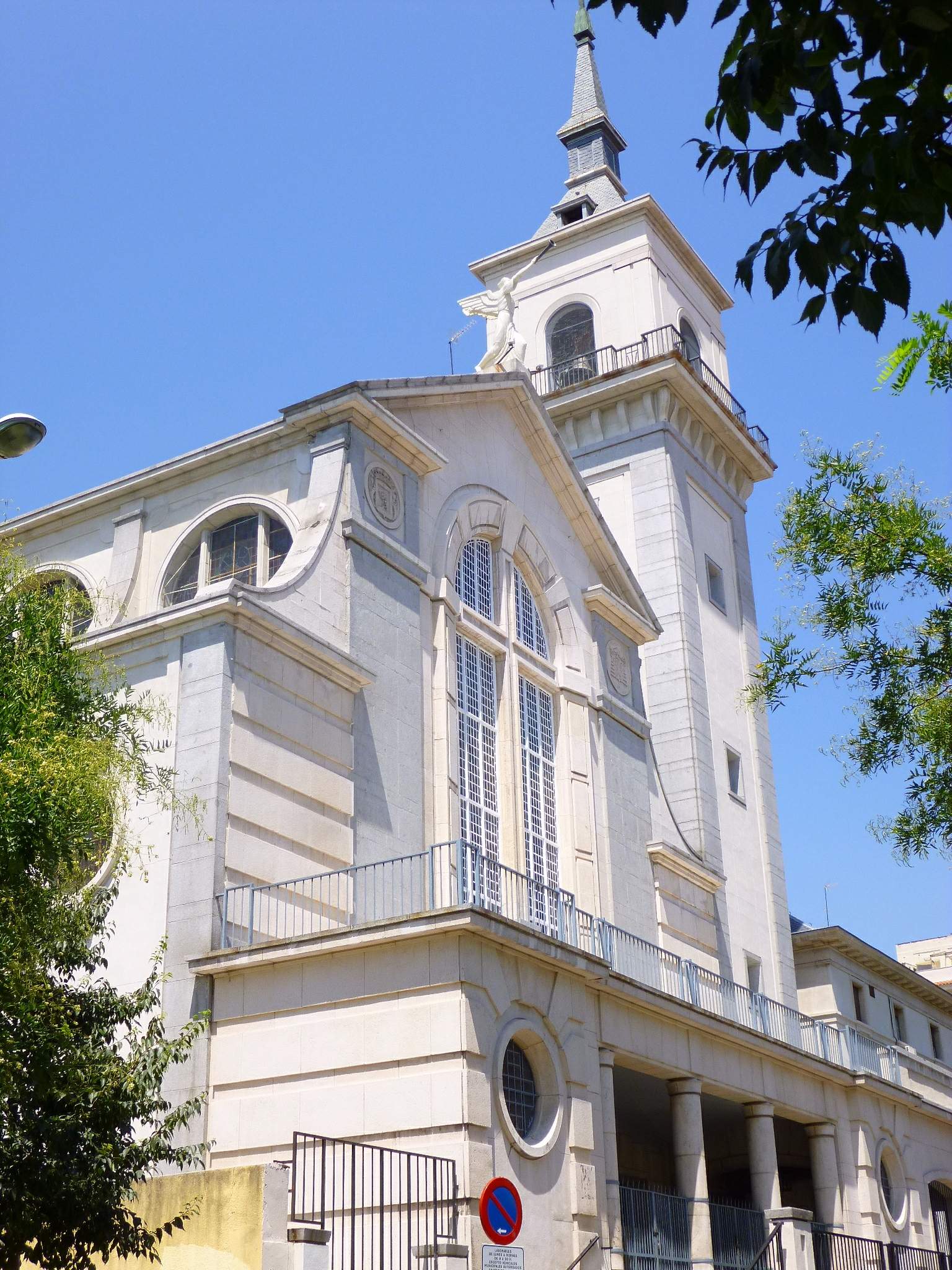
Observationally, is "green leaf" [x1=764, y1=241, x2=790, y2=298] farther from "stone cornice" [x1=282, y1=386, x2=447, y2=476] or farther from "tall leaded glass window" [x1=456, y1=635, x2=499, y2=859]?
"tall leaded glass window" [x1=456, y1=635, x2=499, y2=859]

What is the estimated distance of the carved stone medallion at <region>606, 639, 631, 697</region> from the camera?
30438mm

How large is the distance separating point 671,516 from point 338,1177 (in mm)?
23431

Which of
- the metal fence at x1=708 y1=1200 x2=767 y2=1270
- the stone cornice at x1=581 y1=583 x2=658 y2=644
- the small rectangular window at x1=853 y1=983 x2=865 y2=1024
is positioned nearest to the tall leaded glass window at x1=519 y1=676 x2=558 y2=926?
the stone cornice at x1=581 y1=583 x2=658 y2=644

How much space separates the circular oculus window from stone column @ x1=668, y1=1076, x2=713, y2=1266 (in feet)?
12.4

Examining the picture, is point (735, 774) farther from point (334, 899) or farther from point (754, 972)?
point (334, 899)

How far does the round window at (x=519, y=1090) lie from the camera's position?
58.6 ft

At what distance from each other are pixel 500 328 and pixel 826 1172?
18.0 m

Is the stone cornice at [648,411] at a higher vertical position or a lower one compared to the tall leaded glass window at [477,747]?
higher

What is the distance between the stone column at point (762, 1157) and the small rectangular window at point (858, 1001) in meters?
17.8

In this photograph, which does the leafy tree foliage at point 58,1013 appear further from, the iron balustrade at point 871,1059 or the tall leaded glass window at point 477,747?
the iron balustrade at point 871,1059

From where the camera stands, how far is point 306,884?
67.2 ft

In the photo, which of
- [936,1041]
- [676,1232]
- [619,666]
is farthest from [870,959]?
[676,1232]

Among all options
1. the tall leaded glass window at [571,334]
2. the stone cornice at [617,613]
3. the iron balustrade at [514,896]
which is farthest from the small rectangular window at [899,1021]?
the tall leaded glass window at [571,334]

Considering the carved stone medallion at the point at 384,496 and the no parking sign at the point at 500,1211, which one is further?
the carved stone medallion at the point at 384,496
